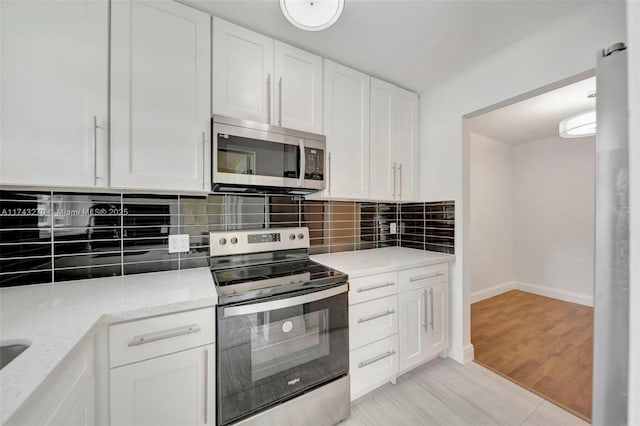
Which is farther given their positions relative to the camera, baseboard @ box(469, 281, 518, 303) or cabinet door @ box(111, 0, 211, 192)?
baseboard @ box(469, 281, 518, 303)

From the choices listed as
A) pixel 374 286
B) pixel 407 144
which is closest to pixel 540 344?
pixel 374 286

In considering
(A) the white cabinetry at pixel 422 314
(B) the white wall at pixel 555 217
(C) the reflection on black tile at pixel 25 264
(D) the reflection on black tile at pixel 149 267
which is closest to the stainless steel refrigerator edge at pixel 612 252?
(A) the white cabinetry at pixel 422 314

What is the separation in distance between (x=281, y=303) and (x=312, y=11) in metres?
1.42

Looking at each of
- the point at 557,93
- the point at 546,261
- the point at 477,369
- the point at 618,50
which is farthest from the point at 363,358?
the point at 546,261

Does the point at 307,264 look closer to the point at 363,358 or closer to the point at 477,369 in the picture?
the point at 363,358

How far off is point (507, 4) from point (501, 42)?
385 mm

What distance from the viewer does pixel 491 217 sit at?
3621 millimetres

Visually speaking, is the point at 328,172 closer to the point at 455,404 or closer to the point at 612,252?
the point at 612,252

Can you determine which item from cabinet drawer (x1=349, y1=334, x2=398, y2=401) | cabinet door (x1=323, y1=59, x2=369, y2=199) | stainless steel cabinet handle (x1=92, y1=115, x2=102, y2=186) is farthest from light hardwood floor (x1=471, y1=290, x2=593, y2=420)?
stainless steel cabinet handle (x1=92, y1=115, x2=102, y2=186)

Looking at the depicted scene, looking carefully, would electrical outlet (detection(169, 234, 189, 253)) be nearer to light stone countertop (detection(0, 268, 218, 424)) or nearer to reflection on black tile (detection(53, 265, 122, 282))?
light stone countertop (detection(0, 268, 218, 424))

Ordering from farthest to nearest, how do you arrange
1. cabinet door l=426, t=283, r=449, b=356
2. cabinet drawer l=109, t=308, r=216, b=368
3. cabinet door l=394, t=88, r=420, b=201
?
cabinet door l=394, t=88, r=420, b=201
cabinet door l=426, t=283, r=449, b=356
cabinet drawer l=109, t=308, r=216, b=368

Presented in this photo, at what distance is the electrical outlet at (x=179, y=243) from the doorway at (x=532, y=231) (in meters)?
2.56

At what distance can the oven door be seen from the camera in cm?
111

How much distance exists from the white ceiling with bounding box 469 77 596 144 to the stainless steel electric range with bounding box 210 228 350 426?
2.11 meters
